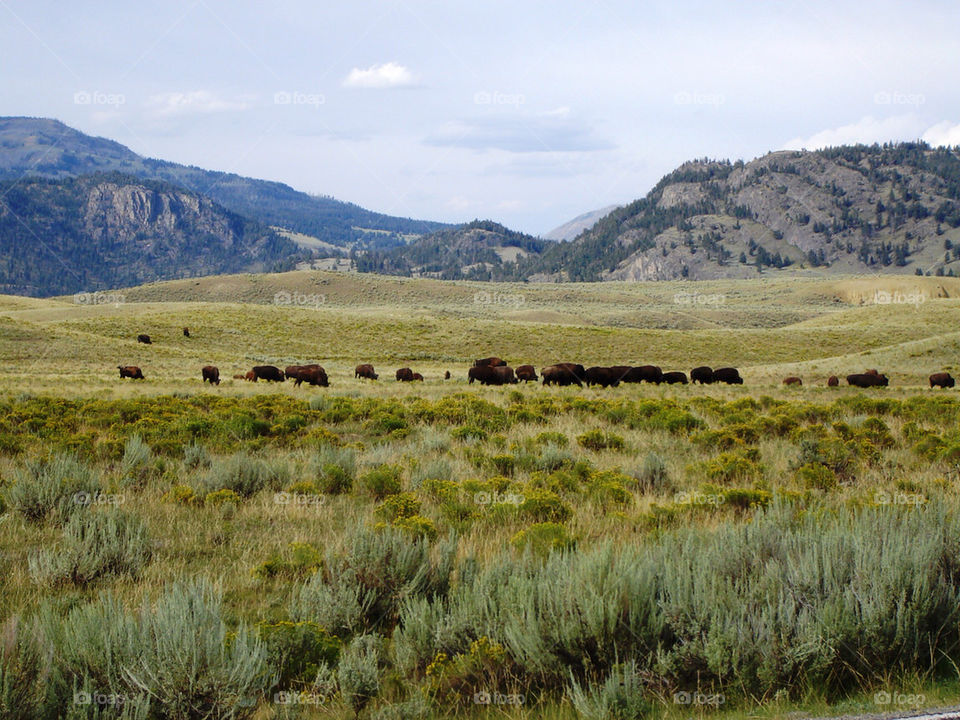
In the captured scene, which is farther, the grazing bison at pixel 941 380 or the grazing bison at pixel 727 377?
the grazing bison at pixel 727 377

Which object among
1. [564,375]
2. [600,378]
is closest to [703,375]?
[600,378]

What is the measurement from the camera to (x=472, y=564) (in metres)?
5.04

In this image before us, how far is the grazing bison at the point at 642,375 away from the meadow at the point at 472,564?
1308cm

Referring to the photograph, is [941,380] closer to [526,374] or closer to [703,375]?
[703,375]

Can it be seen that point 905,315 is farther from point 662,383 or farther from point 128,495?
point 128,495

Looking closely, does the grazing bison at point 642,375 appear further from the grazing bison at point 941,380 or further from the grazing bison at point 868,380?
→ the grazing bison at point 941,380

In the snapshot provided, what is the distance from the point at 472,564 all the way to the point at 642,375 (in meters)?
24.2

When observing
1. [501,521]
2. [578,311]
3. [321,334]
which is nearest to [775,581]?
[501,521]

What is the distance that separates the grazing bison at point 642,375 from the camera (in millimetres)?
27969

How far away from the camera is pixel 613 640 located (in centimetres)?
380

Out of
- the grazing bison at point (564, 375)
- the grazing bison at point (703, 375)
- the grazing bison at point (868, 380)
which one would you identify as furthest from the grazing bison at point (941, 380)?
the grazing bison at point (564, 375)

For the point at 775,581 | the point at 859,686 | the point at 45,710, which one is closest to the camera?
the point at 45,710

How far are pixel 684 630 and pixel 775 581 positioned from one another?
2.69 feet

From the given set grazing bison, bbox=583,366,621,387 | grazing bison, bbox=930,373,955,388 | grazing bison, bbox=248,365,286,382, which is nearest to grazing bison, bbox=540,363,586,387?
grazing bison, bbox=583,366,621,387
